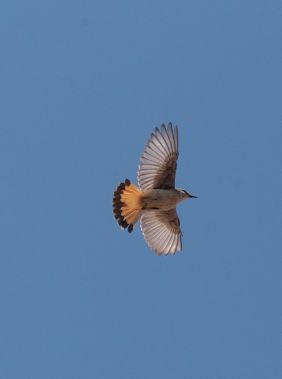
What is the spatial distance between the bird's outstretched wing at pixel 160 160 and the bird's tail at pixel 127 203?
1.92 ft

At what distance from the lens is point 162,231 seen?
20.9 m

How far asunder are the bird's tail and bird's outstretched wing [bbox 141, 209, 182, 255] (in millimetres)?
1307

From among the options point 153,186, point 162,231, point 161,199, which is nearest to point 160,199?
point 161,199

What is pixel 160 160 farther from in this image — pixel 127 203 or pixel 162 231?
pixel 162 231

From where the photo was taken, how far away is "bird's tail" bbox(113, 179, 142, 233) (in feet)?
A: 62.0

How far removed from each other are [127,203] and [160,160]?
132 centimetres

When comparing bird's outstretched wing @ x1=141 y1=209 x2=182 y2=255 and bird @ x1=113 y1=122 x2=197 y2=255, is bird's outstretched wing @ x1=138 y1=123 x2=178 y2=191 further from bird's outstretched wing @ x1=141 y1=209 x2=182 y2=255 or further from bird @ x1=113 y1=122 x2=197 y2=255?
bird's outstretched wing @ x1=141 y1=209 x2=182 y2=255

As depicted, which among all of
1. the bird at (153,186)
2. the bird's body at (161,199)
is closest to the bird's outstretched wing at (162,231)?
the bird at (153,186)

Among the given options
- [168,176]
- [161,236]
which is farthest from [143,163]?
[161,236]

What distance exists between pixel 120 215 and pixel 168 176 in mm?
1611

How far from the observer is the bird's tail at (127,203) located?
1889 centimetres

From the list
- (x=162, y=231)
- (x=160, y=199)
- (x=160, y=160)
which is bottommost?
(x=160, y=199)

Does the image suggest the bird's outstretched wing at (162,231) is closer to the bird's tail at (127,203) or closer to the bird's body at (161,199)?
the bird's body at (161,199)

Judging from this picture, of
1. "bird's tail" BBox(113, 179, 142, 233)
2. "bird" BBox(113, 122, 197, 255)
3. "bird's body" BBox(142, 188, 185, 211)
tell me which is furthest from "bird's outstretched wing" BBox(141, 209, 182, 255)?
"bird's tail" BBox(113, 179, 142, 233)
